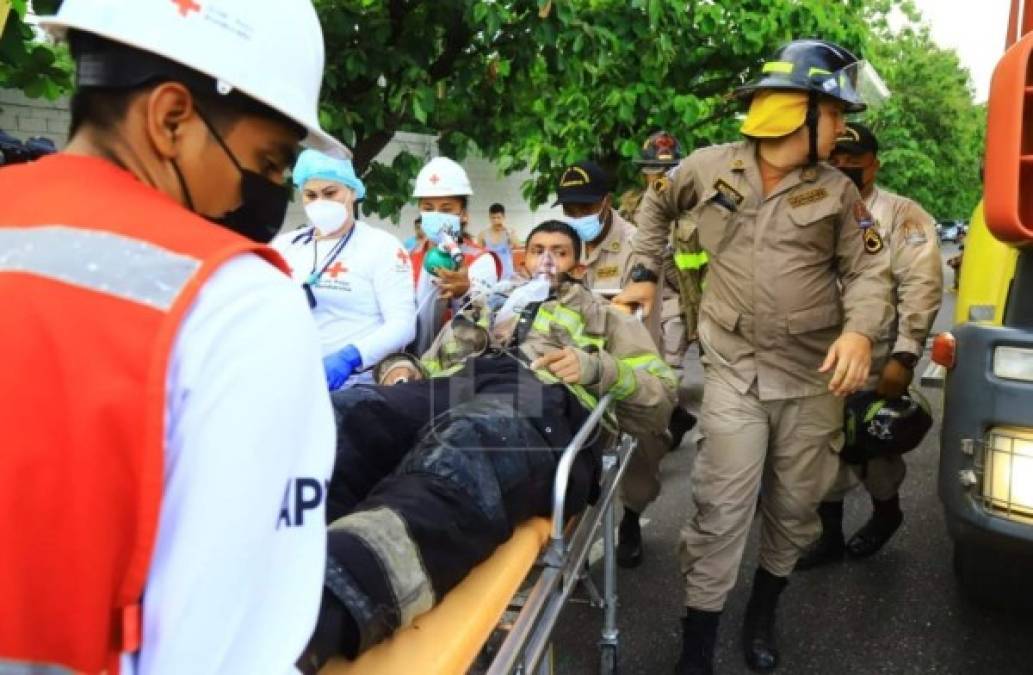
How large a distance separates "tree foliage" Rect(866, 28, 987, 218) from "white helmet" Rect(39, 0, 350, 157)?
21.9 m

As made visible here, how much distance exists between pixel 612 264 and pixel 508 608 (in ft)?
7.66

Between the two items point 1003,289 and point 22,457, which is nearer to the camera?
point 22,457

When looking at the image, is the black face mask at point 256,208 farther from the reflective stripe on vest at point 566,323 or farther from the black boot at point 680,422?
the black boot at point 680,422

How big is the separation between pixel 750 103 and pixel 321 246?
5.19 ft

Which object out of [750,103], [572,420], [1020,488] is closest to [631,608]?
[572,420]

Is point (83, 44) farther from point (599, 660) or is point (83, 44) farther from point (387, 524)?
point (599, 660)

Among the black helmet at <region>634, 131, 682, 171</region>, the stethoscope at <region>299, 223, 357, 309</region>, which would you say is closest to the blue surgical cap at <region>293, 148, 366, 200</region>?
the stethoscope at <region>299, 223, 357, 309</region>

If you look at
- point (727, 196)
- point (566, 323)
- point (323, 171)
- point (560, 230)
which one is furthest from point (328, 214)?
point (727, 196)

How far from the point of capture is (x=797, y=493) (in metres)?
2.72

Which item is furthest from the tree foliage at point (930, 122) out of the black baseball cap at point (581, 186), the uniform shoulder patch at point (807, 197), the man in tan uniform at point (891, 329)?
the uniform shoulder patch at point (807, 197)

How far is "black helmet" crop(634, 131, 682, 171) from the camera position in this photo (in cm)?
505

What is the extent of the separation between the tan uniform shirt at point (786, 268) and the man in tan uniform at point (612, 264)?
0.74 metres

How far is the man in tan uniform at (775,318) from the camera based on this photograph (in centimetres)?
258

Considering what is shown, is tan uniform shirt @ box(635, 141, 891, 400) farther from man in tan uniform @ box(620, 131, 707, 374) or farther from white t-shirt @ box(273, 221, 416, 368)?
white t-shirt @ box(273, 221, 416, 368)
